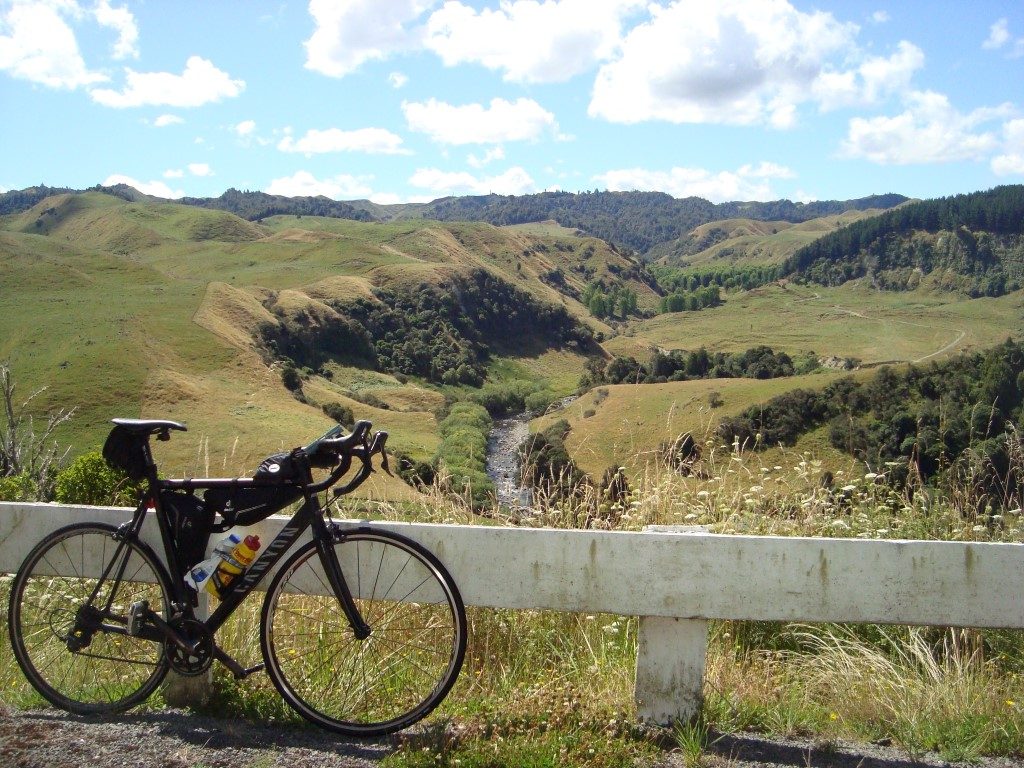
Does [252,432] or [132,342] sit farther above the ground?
[132,342]

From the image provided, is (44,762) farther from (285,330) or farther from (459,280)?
(459,280)

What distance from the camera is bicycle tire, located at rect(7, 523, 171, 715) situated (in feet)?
12.5

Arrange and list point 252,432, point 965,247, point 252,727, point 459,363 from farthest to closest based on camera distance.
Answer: point 965,247 → point 459,363 → point 252,432 → point 252,727

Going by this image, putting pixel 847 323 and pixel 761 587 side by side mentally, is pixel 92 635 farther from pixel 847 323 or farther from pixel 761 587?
pixel 847 323

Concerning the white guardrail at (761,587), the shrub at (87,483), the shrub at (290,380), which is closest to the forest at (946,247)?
the shrub at (290,380)

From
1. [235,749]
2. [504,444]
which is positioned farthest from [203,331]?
[235,749]

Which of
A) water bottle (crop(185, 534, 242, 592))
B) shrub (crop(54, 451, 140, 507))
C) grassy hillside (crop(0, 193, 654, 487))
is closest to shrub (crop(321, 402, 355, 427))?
grassy hillside (crop(0, 193, 654, 487))

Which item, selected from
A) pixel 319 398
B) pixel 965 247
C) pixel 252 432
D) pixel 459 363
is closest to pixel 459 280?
pixel 459 363

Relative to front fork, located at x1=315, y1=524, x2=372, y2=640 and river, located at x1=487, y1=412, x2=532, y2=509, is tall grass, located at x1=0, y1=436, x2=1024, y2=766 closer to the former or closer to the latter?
front fork, located at x1=315, y1=524, x2=372, y2=640

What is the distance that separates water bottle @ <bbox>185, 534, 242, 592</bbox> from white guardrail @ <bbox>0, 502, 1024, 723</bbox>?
1.40 m

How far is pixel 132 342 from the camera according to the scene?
212 feet

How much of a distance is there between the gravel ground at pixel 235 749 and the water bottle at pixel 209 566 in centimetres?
60

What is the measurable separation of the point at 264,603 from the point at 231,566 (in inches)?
9.6

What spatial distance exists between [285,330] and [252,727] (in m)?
88.7
